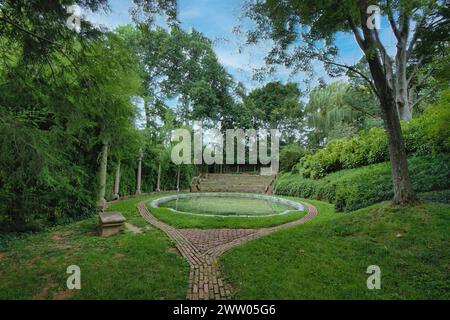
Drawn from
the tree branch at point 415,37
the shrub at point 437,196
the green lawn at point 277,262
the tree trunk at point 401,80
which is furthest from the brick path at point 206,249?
the tree branch at point 415,37

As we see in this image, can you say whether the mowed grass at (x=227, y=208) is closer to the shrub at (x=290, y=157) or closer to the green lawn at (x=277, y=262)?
the green lawn at (x=277, y=262)

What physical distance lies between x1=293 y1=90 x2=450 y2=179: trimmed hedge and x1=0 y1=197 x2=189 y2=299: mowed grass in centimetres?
691

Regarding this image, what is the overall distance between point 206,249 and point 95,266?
2003mm

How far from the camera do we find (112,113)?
4000mm

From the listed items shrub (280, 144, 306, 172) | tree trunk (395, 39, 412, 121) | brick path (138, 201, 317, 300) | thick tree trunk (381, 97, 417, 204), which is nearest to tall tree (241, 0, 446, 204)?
thick tree trunk (381, 97, 417, 204)

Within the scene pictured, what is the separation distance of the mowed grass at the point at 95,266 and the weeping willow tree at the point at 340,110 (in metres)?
18.5

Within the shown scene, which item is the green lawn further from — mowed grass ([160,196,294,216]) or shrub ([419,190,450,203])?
mowed grass ([160,196,294,216])

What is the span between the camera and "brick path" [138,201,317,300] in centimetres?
300

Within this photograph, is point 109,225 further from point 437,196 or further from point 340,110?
point 340,110

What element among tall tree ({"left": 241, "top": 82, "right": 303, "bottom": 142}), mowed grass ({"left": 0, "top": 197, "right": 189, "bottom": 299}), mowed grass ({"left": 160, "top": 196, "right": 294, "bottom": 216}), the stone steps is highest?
tall tree ({"left": 241, "top": 82, "right": 303, "bottom": 142})

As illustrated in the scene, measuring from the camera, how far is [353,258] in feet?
12.7
